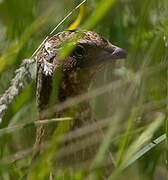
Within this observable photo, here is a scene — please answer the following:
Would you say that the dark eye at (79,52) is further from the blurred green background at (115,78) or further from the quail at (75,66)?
the blurred green background at (115,78)

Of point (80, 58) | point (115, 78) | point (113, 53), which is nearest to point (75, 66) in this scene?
point (80, 58)

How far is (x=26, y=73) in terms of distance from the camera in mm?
1886

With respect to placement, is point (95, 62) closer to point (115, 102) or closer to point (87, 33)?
point (87, 33)

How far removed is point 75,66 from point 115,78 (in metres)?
0.74

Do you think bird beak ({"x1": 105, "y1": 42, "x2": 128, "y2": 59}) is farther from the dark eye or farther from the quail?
the dark eye

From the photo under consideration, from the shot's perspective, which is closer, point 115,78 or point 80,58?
point 80,58

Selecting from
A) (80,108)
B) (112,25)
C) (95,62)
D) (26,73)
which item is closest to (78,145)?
(80,108)

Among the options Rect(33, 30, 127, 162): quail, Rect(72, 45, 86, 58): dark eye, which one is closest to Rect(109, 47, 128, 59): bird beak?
Rect(33, 30, 127, 162): quail

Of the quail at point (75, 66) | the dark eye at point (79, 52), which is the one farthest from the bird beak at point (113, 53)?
the dark eye at point (79, 52)

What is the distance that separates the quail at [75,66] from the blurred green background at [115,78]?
0.33ft

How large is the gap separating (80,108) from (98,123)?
149 mm

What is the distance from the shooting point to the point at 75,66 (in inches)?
98.2

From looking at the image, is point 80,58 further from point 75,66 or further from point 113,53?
point 113,53

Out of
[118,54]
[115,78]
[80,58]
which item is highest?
[80,58]
